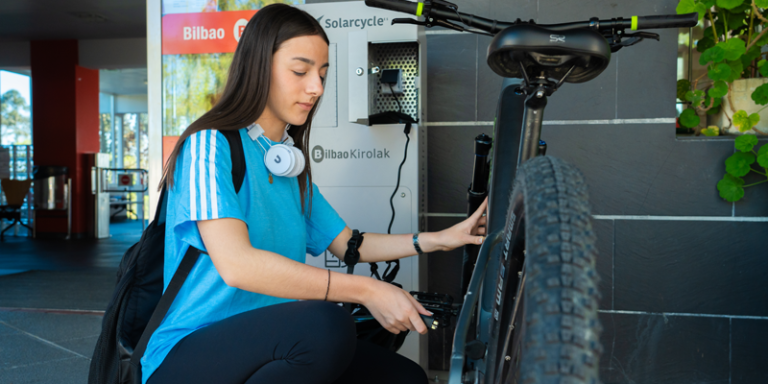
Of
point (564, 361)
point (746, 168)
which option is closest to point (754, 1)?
point (746, 168)

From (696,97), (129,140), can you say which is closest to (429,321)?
(696,97)

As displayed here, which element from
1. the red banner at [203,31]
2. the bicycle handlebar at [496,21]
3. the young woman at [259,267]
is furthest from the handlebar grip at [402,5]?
the red banner at [203,31]

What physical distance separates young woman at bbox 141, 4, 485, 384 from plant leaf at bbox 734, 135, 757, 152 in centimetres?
188

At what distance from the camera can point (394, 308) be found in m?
0.96

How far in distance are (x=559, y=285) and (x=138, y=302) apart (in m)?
0.91

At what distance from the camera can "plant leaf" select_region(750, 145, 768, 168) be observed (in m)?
2.21

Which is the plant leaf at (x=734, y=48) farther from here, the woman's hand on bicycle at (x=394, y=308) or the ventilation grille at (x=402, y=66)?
the woman's hand on bicycle at (x=394, y=308)

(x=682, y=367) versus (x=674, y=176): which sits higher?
(x=674, y=176)

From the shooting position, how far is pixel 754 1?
2150 mm

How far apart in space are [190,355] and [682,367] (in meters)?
2.34

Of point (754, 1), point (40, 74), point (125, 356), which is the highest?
point (40, 74)

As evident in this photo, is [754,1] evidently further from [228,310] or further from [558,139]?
[228,310]

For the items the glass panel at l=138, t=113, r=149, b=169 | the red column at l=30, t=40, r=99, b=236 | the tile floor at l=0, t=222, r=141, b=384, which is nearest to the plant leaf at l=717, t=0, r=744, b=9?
the tile floor at l=0, t=222, r=141, b=384

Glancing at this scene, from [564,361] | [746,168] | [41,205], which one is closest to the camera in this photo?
[564,361]
